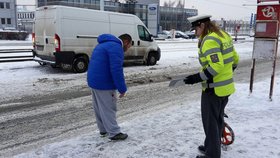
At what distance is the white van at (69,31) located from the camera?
10977 millimetres

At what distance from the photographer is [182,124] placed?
5.47 m

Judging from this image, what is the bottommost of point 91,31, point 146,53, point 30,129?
point 30,129

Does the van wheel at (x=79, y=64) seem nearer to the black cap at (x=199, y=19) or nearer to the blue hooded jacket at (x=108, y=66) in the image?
the blue hooded jacket at (x=108, y=66)

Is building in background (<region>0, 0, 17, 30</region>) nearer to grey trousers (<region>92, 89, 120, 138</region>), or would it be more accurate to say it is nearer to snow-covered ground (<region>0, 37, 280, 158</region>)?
snow-covered ground (<region>0, 37, 280, 158</region>)

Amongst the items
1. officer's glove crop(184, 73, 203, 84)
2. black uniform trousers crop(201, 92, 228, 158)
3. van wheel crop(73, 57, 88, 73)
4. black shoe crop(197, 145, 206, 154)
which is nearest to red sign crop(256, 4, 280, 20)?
black uniform trousers crop(201, 92, 228, 158)

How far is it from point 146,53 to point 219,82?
10648mm

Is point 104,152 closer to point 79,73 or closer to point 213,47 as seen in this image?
point 213,47

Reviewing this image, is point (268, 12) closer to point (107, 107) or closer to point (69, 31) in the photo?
point (107, 107)

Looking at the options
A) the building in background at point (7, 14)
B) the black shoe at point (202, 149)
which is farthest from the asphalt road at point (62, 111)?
the building in background at point (7, 14)

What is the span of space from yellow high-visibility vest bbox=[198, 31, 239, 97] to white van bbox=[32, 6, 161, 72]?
8.30 m

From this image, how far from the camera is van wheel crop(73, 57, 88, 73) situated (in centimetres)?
1162

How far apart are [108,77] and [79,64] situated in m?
7.51

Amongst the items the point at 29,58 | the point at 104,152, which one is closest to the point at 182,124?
the point at 104,152

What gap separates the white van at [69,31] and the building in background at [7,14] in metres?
65.6
